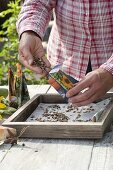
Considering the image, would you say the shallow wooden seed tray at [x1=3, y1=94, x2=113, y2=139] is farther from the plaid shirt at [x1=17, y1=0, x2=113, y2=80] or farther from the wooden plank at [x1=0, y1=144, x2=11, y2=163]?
the plaid shirt at [x1=17, y1=0, x2=113, y2=80]

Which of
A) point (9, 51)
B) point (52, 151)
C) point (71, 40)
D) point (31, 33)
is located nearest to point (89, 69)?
point (71, 40)

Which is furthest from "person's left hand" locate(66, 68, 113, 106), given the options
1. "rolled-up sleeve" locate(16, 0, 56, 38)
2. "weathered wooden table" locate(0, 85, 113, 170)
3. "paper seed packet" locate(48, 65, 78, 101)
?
"rolled-up sleeve" locate(16, 0, 56, 38)

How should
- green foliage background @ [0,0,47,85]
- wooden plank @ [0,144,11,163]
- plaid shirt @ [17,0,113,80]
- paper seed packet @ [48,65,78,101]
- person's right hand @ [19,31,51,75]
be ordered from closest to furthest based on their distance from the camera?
wooden plank @ [0,144,11,163], paper seed packet @ [48,65,78,101], person's right hand @ [19,31,51,75], plaid shirt @ [17,0,113,80], green foliage background @ [0,0,47,85]

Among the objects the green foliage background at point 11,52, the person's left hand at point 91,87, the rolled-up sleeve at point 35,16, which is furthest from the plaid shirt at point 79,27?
the green foliage background at point 11,52

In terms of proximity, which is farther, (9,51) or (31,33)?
(9,51)

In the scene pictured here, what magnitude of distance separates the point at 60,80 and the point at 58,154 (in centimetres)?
28

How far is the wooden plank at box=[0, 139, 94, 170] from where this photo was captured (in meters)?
1.45

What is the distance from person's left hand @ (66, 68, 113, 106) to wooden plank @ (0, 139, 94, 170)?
0.63 feet

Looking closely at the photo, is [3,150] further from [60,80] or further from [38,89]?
[38,89]

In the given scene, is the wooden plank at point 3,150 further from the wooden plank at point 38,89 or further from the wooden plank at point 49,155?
the wooden plank at point 38,89

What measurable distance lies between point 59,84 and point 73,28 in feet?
2.24

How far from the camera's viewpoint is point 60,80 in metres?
1.67

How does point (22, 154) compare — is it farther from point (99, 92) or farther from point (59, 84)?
point (99, 92)

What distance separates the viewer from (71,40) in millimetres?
2336
